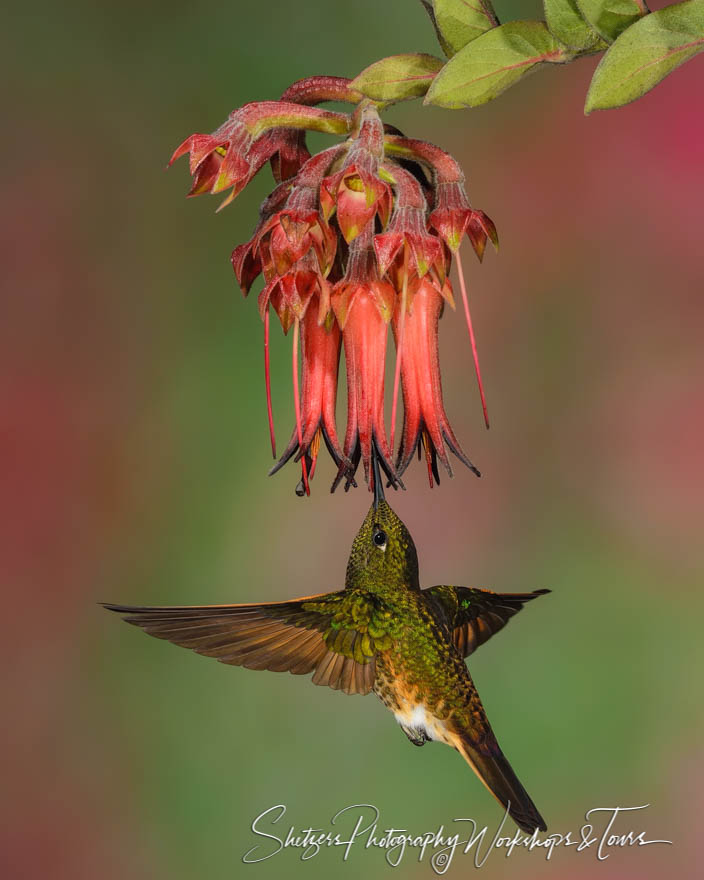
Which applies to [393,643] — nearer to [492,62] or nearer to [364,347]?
[364,347]

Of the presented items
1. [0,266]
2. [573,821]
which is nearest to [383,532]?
[573,821]

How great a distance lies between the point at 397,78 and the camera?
47 centimetres

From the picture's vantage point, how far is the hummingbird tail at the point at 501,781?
0.71m

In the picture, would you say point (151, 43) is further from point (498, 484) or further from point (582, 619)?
point (582, 619)

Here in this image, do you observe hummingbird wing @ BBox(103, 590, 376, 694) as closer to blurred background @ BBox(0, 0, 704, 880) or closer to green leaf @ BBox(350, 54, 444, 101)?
green leaf @ BBox(350, 54, 444, 101)

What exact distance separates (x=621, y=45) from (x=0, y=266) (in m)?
1.10

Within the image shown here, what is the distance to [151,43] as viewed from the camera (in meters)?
1.37

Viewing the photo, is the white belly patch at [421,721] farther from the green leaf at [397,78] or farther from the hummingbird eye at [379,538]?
the green leaf at [397,78]

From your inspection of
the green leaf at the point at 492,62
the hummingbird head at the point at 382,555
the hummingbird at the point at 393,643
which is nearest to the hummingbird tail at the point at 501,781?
the hummingbird at the point at 393,643

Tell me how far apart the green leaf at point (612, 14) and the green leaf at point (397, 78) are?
0.08m

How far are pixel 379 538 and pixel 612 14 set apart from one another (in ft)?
1.25

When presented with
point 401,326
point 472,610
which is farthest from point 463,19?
point 472,610

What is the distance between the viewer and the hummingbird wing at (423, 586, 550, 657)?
2.59ft

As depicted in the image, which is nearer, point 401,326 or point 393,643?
point 401,326
